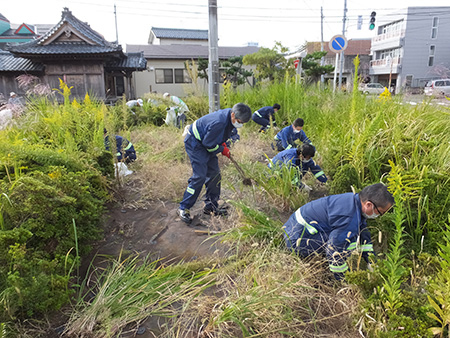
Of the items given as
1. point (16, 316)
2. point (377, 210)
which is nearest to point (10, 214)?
point (16, 316)

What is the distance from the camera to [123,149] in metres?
5.11

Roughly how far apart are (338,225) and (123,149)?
3.94m

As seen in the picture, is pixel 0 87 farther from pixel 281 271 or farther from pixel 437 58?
pixel 437 58

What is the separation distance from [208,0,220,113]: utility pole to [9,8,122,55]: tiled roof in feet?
33.5

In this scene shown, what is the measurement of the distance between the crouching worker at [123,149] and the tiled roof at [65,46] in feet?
35.4

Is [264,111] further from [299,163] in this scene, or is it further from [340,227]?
[340,227]

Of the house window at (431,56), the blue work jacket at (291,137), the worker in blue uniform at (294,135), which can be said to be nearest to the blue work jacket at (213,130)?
the worker in blue uniform at (294,135)

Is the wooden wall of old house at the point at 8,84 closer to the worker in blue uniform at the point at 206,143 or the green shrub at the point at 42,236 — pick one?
the worker in blue uniform at the point at 206,143

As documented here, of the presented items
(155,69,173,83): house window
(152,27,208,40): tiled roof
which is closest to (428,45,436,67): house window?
(152,27,208,40): tiled roof

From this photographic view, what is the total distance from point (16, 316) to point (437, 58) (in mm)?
37688

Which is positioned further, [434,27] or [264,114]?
[434,27]

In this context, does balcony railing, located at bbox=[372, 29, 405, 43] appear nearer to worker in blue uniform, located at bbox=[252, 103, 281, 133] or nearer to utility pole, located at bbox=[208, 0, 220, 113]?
worker in blue uniform, located at bbox=[252, 103, 281, 133]

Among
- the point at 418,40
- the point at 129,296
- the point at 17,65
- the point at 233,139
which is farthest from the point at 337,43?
the point at 418,40

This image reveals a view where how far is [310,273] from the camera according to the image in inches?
88.4
